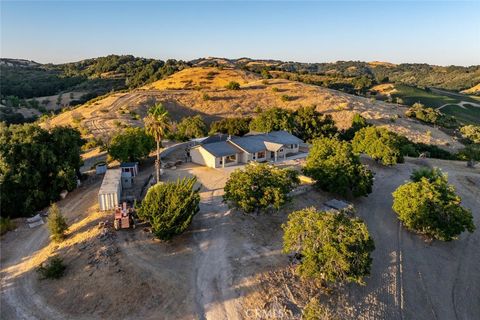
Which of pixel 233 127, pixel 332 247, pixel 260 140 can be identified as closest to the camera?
pixel 332 247

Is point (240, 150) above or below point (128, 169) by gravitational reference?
above

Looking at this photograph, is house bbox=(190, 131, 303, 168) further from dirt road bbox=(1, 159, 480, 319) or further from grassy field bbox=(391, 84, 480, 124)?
grassy field bbox=(391, 84, 480, 124)

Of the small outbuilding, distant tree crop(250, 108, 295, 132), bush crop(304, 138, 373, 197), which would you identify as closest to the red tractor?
the small outbuilding

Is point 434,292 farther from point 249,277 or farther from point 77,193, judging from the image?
point 77,193

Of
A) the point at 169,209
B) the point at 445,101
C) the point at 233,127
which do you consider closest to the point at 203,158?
the point at 233,127

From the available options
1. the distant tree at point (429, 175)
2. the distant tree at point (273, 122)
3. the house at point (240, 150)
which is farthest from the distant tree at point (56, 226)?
the distant tree at point (273, 122)

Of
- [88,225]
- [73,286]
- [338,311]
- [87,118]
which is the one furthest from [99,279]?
[87,118]

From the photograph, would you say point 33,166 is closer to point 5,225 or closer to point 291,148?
point 5,225
